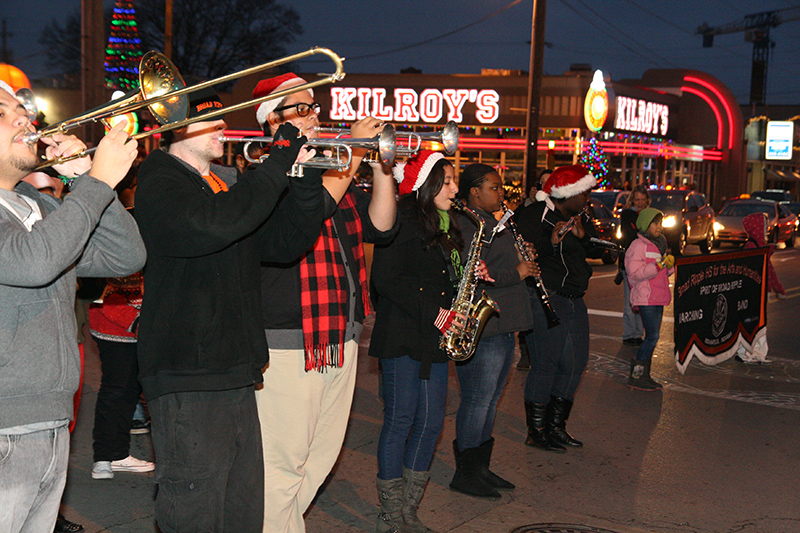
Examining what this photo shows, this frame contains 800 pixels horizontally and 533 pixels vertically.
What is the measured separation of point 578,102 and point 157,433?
36.4 meters

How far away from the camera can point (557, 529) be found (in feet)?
14.8

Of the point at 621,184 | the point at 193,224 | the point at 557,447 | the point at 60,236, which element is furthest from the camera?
the point at 621,184

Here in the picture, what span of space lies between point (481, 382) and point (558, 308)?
4.15ft

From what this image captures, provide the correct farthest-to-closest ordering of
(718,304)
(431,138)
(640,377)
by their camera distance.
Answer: (718,304) < (640,377) < (431,138)

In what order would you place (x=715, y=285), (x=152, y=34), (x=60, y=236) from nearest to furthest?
(x=60, y=236), (x=715, y=285), (x=152, y=34)

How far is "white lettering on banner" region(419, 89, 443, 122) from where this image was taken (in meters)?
37.1

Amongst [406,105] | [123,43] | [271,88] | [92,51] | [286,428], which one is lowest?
[286,428]

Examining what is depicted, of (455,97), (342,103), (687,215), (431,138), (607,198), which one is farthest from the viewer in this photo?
(342,103)

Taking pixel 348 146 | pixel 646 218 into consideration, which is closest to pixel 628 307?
pixel 646 218

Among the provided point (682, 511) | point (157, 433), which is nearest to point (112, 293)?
point (157, 433)

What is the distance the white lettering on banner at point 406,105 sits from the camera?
37188 mm

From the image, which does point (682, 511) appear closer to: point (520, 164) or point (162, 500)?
point (162, 500)

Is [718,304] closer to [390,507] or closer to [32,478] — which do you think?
[390,507]

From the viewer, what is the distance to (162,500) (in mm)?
2947
